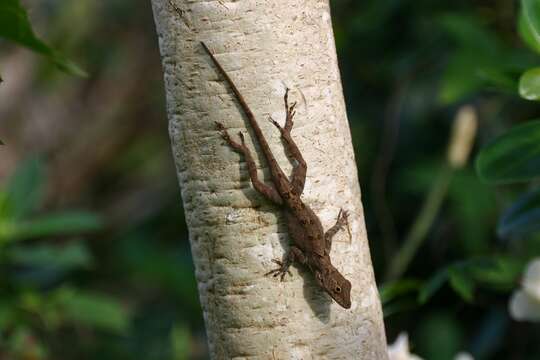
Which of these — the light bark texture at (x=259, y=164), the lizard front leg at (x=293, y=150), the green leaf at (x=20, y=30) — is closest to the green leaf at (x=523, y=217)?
the light bark texture at (x=259, y=164)

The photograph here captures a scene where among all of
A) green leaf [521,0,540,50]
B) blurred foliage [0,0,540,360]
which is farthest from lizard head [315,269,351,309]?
green leaf [521,0,540,50]

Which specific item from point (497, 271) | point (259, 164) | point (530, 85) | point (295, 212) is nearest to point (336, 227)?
point (295, 212)

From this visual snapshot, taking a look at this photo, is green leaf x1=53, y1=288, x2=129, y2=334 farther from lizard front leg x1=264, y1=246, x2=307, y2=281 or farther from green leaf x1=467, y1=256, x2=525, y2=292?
lizard front leg x1=264, y1=246, x2=307, y2=281

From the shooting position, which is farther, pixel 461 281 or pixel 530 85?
pixel 461 281

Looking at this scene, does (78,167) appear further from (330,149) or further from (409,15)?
(330,149)

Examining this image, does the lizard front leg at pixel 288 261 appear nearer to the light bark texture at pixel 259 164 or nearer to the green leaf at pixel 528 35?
the light bark texture at pixel 259 164

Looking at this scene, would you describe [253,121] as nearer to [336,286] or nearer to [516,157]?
[336,286]

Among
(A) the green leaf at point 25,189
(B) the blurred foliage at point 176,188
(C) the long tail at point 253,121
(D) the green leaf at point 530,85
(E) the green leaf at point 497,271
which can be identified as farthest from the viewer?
(A) the green leaf at point 25,189

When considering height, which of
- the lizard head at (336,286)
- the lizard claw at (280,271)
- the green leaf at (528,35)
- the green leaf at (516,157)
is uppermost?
the green leaf at (528,35)
